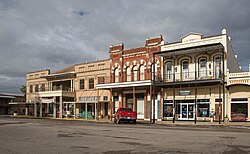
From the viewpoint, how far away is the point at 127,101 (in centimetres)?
3997

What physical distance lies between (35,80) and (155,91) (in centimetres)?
2777

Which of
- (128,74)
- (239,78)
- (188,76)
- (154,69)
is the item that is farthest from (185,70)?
(128,74)

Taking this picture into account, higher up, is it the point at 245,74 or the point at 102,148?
the point at 245,74

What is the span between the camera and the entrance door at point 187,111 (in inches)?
1328

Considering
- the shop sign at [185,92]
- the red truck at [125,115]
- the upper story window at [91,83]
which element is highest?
the upper story window at [91,83]

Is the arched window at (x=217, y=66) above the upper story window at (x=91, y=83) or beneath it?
above

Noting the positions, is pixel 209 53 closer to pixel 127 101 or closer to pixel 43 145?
pixel 127 101

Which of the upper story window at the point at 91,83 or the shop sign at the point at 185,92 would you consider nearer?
the shop sign at the point at 185,92

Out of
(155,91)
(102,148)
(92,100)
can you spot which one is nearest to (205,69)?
(155,91)

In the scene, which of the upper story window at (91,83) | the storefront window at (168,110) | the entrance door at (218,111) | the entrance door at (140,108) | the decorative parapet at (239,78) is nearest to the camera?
the decorative parapet at (239,78)

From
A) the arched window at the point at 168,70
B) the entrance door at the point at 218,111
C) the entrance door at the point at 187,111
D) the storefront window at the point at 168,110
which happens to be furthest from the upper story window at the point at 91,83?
the entrance door at the point at 218,111

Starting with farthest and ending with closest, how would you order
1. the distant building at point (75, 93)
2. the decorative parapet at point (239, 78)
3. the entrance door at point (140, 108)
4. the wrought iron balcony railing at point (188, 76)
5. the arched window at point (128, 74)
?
the distant building at point (75, 93) < the arched window at point (128, 74) < the entrance door at point (140, 108) < the wrought iron balcony railing at point (188, 76) < the decorative parapet at point (239, 78)

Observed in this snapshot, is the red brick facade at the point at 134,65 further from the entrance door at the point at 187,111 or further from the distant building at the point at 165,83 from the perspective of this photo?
the entrance door at the point at 187,111

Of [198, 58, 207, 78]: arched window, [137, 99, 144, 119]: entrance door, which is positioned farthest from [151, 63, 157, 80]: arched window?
[198, 58, 207, 78]: arched window
